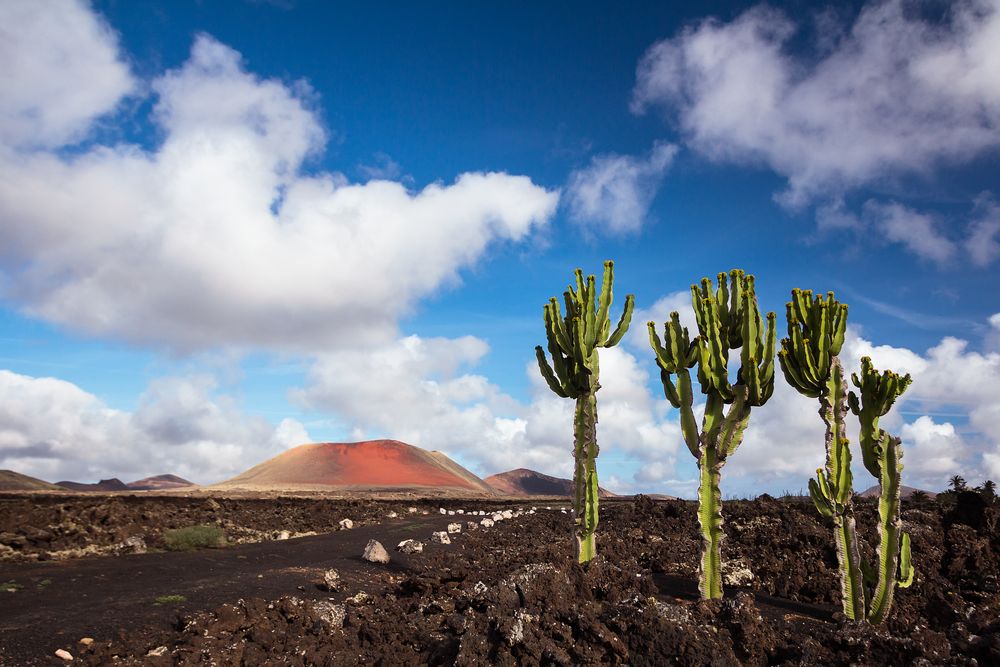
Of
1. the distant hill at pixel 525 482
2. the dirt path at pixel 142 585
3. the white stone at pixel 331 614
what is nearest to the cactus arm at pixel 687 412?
the white stone at pixel 331 614

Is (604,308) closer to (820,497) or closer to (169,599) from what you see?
(820,497)

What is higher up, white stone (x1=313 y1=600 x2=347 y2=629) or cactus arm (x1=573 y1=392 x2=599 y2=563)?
cactus arm (x1=573 y1=392 x2=599 y2=563)

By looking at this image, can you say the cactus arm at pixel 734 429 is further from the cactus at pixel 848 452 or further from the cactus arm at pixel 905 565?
the cactus arm at pixel 905 565

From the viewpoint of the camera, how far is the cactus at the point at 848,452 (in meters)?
9.18

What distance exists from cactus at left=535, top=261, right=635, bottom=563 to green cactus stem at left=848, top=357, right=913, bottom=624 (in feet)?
14.4

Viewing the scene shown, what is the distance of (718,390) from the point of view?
10.1 m

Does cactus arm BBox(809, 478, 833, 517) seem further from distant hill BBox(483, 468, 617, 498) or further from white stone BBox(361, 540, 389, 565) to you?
distant hill BBox(483, 468, 617, 498)

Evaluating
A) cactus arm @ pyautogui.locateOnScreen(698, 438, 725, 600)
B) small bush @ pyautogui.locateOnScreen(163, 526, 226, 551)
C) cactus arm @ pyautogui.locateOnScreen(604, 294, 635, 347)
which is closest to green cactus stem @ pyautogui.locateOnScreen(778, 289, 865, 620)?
cactus arm @ pyautogui.locateOnScreen(698, 438, 725, 600)

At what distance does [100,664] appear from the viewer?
24.5 ft

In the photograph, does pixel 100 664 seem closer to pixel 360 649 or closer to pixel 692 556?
pixel 360 649

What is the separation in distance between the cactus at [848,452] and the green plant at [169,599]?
967 cm

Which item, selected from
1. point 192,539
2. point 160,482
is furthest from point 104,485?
point 192,539

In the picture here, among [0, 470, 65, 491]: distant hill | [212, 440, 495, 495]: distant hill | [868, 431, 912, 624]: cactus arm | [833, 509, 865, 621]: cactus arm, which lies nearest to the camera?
[868, 431, 912, 624]: cactus arm

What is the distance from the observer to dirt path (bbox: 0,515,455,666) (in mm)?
8688
